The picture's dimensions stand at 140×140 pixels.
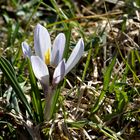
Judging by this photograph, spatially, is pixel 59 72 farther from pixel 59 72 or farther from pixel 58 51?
pixel 58 51

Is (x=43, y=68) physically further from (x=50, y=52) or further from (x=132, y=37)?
(x=132, y=37)

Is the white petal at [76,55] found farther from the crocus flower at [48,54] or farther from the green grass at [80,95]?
the green grass at [80,95]

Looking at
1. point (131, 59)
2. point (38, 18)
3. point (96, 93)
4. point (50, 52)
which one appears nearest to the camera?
point (50, 52)

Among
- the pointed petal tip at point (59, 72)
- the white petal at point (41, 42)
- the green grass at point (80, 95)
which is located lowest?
the green grass at point (80, 95)

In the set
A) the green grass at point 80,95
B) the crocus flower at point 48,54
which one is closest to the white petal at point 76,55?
the crocus flower at point 48,54

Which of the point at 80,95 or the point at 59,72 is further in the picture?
the point at 80,95

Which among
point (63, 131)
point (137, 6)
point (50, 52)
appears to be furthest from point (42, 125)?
point (137, 6)

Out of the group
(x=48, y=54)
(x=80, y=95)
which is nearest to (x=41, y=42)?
(x=48, y=54)

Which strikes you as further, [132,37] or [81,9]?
[81,9]
